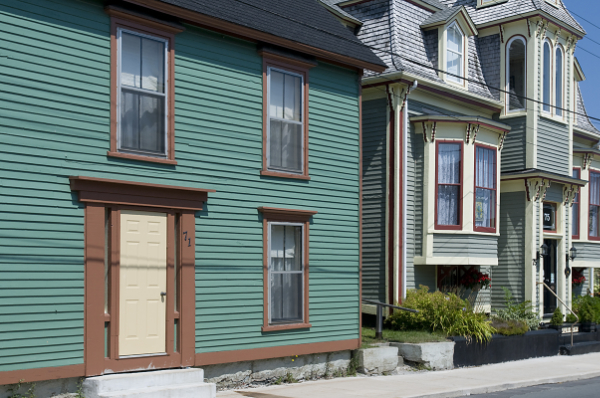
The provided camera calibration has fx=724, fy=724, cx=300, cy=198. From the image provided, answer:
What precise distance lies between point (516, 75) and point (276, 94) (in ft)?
37.5

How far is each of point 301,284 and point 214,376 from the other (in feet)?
8.06

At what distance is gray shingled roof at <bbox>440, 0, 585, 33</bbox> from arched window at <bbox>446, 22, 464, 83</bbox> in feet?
6.13

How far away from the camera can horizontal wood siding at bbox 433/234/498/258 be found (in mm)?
17859

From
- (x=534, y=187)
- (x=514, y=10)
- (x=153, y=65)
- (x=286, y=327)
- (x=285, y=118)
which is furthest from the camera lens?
(x=514, y=10)

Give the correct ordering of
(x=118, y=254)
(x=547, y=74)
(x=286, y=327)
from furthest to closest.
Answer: (x=547, y=74) → (x=286, y=327) → (x=118, y=254)

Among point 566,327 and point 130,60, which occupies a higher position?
point 130,60

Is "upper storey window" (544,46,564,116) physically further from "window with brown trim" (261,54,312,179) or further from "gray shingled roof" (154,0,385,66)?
"window with brown trim" (261,54,312,179)

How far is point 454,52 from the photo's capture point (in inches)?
764

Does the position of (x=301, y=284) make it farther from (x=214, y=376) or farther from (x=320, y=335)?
(x=214, y=376)

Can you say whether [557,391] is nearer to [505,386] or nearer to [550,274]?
[505,386]

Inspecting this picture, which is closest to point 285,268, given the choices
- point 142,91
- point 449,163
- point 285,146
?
point 285,146

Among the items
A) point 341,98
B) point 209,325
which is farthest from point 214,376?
point 341,98

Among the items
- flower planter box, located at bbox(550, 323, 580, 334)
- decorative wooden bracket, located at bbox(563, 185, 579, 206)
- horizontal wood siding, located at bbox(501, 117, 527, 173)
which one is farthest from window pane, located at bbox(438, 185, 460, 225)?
decorative wooden bracket, located at bbox(563, 185, 579, 206)

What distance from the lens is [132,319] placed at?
35.1 ft
